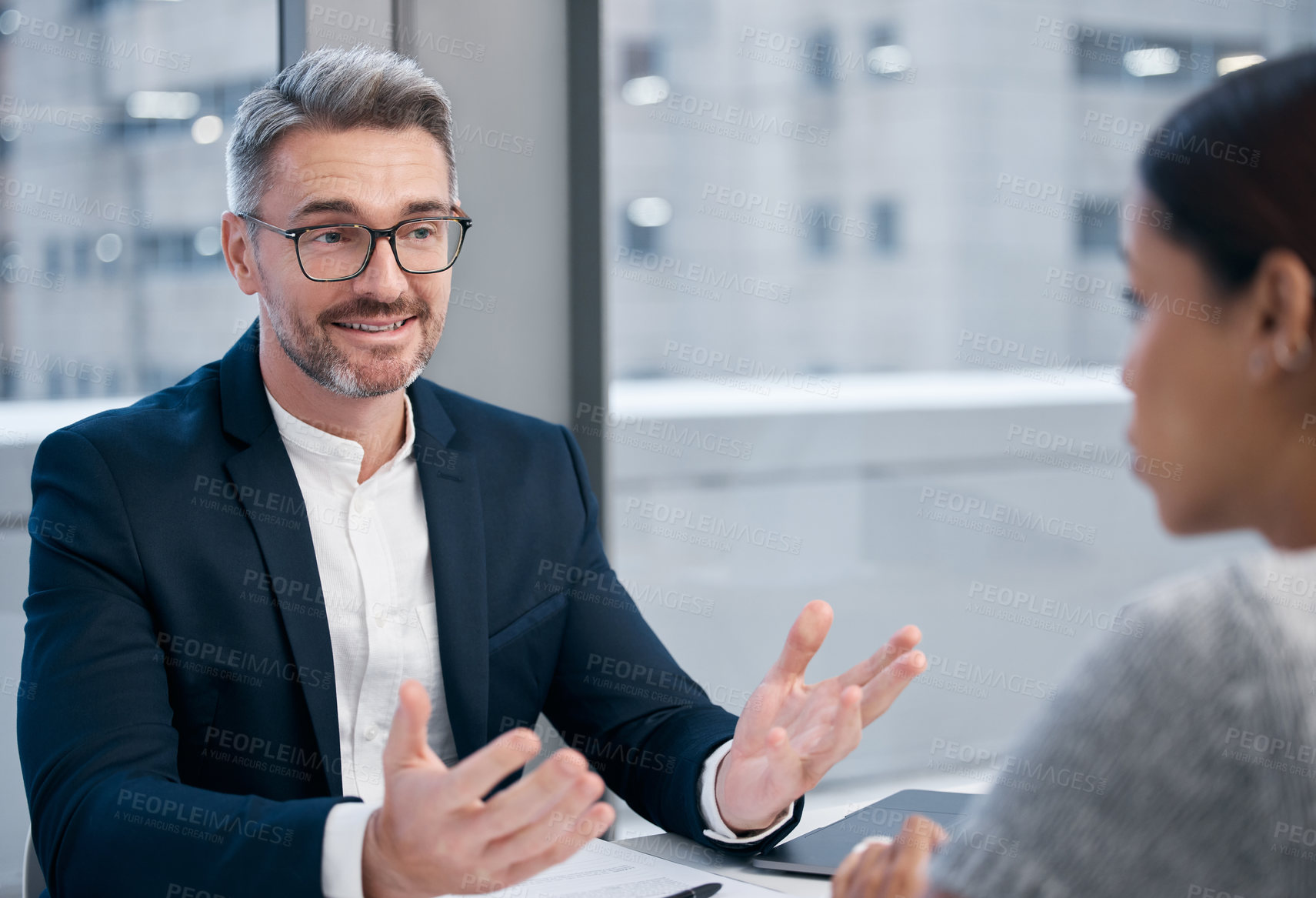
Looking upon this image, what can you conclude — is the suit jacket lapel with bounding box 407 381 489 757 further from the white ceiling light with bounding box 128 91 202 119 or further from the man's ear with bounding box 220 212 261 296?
the white ceiling light with bounding box 128 91 202 119

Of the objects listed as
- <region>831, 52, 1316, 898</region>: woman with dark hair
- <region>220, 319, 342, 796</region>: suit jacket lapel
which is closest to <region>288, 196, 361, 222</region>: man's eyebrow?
<region>220, 319, 342, 796</region>: suit jacket lapel

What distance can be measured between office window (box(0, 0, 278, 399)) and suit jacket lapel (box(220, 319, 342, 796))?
67 centimetres

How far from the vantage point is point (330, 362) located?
1548 millimetres

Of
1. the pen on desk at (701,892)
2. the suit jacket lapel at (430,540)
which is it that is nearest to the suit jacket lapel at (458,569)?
the suit jacket lapel at (430,540)

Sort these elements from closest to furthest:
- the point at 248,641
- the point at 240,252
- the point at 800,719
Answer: the point at 800,719
the point at 248,641
the point at 240,252

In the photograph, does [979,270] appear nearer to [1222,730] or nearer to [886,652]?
[886,652]

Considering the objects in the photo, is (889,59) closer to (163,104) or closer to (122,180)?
(163,104)

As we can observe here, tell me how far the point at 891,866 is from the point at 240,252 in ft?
4.23

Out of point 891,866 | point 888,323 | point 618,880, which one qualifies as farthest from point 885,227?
point 891,866

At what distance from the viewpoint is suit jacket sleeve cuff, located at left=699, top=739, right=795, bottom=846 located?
1.30 metres

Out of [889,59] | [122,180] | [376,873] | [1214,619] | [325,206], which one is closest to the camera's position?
[1214,619]

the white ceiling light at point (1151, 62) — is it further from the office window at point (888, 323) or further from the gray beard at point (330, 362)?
the gray beard at point (330, 362)

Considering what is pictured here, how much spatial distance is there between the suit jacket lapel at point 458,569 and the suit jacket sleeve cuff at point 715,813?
1.13 feet

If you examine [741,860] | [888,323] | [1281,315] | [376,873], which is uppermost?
[1281,315]
